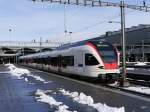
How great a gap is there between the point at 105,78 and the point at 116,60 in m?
1.96

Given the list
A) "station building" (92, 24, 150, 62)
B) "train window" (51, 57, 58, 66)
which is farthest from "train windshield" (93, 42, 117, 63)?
"station building" (92, 24, 150, 62)

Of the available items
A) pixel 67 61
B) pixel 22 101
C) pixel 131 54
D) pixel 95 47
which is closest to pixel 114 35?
pixel 131 54

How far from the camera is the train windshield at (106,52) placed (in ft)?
109

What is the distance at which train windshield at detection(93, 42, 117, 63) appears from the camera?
33312mm

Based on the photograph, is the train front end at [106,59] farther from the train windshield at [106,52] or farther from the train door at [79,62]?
the train door at [79,62]

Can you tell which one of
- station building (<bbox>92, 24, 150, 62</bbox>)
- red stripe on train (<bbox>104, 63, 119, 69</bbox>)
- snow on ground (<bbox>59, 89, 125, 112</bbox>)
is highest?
station building (<bbox>92, 24, 150, 62</bbox>)

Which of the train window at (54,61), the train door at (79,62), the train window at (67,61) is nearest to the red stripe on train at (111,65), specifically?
the train door at (79,62)

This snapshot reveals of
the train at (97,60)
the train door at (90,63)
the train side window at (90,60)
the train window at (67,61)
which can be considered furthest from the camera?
the train window at (67,61)

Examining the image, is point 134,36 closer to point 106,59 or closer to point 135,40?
point 135,40

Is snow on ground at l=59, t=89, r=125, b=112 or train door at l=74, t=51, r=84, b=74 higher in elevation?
train door at l=74, t=51, r=84, b=74

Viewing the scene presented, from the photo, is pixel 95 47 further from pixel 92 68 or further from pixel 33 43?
pixel 33 43

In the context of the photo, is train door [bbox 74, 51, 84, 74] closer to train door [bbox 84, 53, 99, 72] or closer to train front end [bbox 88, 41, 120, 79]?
train door [bbox 84, 53, 99, 72]

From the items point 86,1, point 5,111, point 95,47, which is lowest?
point 5,111

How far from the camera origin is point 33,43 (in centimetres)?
14788
